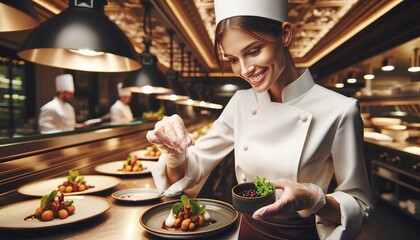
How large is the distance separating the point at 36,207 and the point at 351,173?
141cm

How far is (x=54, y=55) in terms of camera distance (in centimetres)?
209

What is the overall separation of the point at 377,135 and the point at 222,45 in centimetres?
533

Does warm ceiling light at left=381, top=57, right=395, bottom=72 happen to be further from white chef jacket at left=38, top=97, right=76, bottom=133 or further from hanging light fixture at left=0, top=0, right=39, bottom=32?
white chef jacket at left=38, top=97, right=76, bottom=133

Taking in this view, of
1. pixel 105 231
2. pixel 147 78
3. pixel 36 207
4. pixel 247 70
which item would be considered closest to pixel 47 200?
pixel 36 207

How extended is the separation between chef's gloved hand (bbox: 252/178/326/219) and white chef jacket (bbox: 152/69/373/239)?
165 mm

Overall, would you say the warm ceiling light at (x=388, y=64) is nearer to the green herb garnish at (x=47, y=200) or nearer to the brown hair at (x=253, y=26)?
the brown hair at (x=253, y=26)

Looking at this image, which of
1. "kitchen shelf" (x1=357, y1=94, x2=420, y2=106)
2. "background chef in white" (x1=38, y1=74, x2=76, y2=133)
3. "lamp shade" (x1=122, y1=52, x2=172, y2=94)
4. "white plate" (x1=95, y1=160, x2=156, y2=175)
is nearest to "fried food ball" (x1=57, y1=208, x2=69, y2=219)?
"white plate" (x1=95, y1=160, x2=156, y2=175)

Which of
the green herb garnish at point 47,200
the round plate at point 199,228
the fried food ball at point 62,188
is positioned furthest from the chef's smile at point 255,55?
the fried food ball at point 62,188

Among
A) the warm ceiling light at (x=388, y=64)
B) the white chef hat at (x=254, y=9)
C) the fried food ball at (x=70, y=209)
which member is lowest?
the fried food ball at (x=70, y=209)

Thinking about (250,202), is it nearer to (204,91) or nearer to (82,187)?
(82,187)

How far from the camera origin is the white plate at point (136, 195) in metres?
1.68

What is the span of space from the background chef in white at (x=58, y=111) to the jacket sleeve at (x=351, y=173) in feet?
19.8

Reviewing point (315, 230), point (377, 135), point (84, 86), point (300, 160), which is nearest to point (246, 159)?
point (300, 160)

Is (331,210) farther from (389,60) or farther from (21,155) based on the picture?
(389,60)
